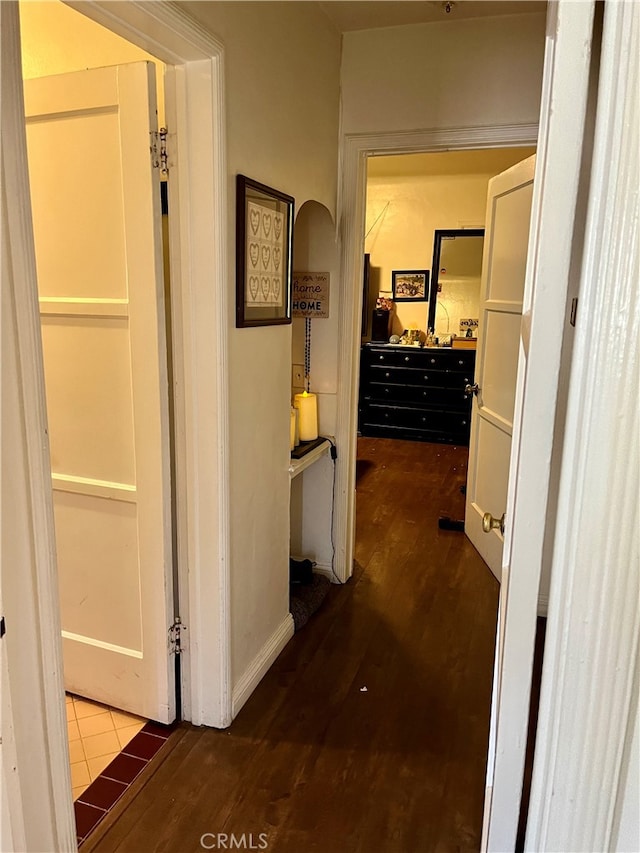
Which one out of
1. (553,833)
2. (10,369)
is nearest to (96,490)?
(10,369)

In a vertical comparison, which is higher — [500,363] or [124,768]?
[500,363]

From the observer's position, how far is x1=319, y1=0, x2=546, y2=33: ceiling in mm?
2289

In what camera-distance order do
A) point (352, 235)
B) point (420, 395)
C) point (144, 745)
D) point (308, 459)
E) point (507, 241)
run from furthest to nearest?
point (420, 395) < point (507, 241) < point (352, 235) < point (308, 459) < point (144, 745)

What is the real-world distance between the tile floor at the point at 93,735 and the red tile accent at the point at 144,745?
20 mm

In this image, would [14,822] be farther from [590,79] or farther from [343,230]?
[343,230]

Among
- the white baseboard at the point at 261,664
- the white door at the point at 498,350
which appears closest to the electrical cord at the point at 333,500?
the white baseboard at the point at 261,664

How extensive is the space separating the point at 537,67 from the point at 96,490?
2.36 m

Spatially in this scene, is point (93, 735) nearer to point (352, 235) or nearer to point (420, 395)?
point (352, 235)

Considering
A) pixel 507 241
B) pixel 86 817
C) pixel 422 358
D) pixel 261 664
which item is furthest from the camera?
pixel 422 358

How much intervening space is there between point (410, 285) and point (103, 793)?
5.44 metres

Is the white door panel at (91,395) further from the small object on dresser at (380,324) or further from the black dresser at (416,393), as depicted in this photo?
the small object on dresser at (380,324)

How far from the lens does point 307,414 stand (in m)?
2.86

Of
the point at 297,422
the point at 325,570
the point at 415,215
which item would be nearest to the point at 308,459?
the point at 297,422

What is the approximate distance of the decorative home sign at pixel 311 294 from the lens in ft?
9.38
